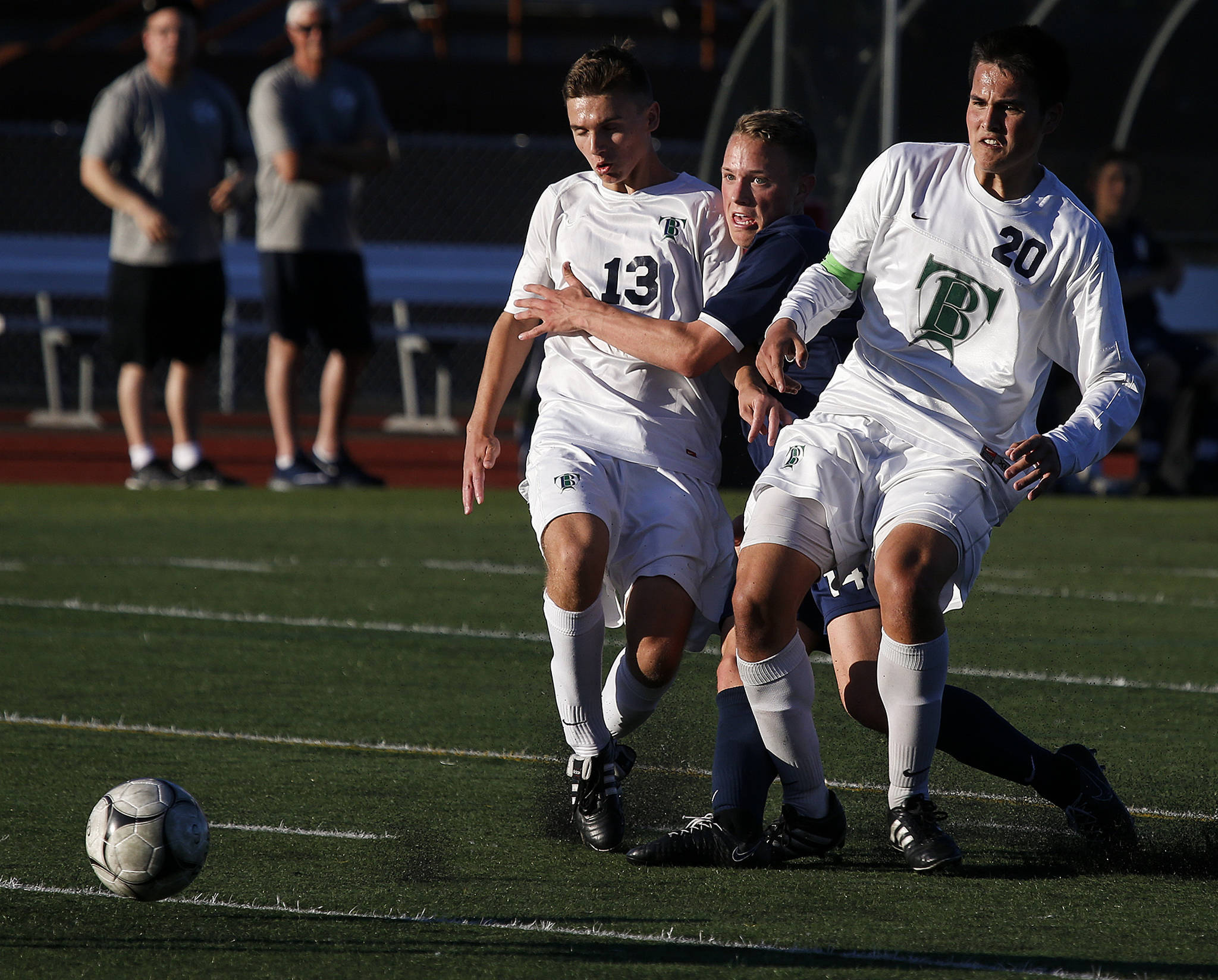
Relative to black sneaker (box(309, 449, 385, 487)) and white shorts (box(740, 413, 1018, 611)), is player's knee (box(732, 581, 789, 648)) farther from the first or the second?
black sneaker (box(309, 449, 385, 487))

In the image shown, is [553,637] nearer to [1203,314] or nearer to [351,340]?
[351,340]

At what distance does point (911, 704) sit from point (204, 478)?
835cm

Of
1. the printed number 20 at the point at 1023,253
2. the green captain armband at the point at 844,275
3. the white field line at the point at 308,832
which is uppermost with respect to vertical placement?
the printed number 20 at the point at 1023,253

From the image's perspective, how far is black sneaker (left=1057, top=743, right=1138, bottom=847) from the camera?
14.6 feet

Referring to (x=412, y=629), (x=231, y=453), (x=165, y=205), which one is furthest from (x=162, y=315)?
(x=412, y=629)

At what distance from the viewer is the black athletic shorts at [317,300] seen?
1195 cm

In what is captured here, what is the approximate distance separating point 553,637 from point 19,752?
62.7 inches

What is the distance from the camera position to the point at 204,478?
12.0 meters

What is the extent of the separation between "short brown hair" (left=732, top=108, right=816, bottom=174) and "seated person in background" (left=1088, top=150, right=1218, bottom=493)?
755 cm

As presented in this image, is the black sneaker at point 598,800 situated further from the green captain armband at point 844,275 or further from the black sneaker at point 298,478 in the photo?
the black sneaker at point 298,478

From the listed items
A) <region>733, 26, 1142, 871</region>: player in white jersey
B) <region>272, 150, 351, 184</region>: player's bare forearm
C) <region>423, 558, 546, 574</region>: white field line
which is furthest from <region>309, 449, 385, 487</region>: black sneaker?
<region>733, 26, 1142, 871</region>: player in white jersey

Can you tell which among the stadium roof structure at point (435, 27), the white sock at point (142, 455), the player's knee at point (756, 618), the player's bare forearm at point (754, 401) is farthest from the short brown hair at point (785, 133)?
the stadium roof structure at point (435, 27)

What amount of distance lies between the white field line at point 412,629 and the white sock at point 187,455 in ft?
12.6

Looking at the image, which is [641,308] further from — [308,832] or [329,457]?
[329,457]
